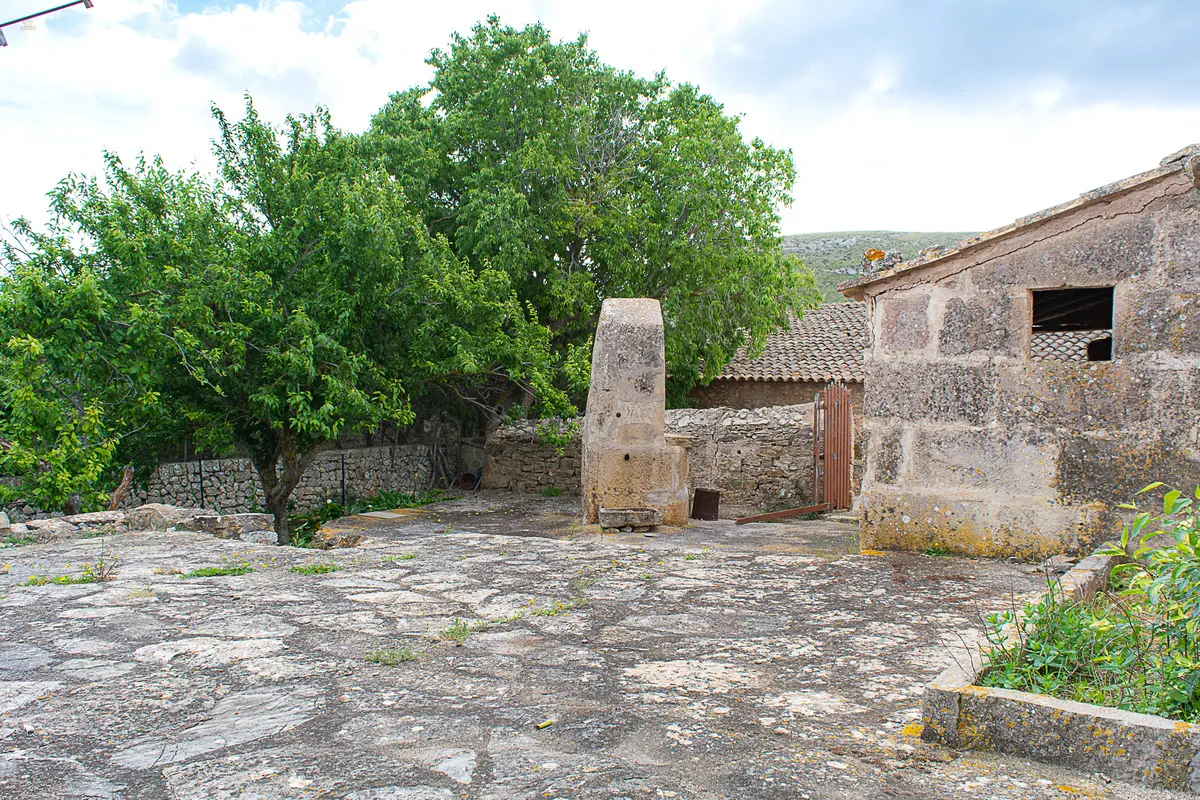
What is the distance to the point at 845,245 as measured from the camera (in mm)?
55312

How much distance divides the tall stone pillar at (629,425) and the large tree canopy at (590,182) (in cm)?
569

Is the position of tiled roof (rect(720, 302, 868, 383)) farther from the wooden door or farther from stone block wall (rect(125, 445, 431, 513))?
stone block wall (rect(125, 445, 431, 513))

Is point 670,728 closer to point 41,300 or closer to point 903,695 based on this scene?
point 903,695

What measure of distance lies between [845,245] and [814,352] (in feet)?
119

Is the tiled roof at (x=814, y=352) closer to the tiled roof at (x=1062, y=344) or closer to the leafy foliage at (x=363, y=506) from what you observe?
the tiled roof at (x=1062, y=344)

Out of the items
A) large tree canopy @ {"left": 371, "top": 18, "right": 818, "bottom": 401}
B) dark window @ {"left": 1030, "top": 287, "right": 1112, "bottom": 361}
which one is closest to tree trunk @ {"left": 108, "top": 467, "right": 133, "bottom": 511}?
large tree canopy @ {"left": 371, "top": 18, "right": 818, "bottom": 401}

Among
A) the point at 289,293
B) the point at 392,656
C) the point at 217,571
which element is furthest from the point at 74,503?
the point at 392,656

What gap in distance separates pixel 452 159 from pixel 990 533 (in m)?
12.5

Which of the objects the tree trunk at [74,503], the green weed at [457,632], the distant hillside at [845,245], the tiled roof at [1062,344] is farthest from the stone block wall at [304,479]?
the distant hillside at [845,245]

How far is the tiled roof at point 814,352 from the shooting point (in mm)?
20062

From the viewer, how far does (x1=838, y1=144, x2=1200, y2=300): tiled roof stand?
6.80m

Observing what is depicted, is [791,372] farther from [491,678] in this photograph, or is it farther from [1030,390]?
[491,678]

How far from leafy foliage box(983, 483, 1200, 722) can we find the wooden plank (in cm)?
680

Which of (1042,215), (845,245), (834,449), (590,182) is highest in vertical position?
(845,245)
